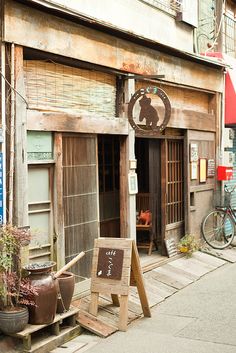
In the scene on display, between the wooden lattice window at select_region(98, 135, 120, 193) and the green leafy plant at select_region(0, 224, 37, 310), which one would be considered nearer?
the green leafy plant at select_region(0, 224, 37, 310)

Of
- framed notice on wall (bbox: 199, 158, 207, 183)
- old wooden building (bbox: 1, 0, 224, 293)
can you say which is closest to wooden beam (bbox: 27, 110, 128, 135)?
old wooden building (bbox: 1, 0, 224, 293)

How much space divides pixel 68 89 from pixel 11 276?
11.6 ft

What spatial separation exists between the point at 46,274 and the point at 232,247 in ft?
25.3

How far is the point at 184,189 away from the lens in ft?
39.4

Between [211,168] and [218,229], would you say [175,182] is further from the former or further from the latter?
[218,229]

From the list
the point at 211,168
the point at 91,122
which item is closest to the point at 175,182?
the point at 211,168

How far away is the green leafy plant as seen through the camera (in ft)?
20.0

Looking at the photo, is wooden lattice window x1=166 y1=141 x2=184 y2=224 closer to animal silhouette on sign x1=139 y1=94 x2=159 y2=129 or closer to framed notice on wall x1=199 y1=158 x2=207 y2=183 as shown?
framed notice on wall x1=199 y1=158 x2=207 y2=183

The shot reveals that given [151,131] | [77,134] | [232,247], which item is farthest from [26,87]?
[232,247]

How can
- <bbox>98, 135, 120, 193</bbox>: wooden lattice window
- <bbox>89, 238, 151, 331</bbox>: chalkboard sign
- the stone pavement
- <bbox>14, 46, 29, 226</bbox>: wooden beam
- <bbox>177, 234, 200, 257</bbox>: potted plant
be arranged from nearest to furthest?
Result: the stone pavement, <bbox>14, 46, 29, 226</bbox>: wooden beam, <bbox>89, 238, 151, 331</bbox>: chalkboard sign, <bbox>98, 135, 120, 193</bbox>: wooden lattice window, <bbox>177, 234, 200, 257</bbox>: potted plant

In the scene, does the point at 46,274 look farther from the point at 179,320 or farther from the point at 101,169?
the point at 101,169

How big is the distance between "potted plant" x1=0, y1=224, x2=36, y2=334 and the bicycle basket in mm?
7659

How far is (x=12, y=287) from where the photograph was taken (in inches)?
245

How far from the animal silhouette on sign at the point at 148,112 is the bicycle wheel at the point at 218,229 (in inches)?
163
